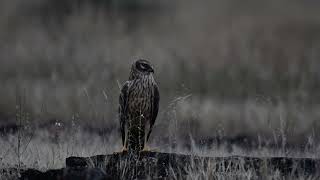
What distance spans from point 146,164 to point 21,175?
4.41 ft

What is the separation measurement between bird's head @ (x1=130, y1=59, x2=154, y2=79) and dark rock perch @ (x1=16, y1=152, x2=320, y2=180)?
1.20 meters

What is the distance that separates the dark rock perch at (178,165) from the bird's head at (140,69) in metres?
1.20

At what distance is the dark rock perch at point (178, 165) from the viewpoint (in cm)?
848

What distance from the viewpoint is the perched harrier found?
999 centimetres

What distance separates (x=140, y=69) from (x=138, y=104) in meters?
0.42

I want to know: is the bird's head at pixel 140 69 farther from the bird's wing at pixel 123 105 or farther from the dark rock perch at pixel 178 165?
the dark rock perch at pixel 178 165

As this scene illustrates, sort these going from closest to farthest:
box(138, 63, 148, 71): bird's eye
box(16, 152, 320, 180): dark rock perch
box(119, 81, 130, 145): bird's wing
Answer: box(16, 152, 320, 180): dark rock perch, box(138, 63, 148, 71): bird's eye, box(119, 81, 130, 145): bird's wing

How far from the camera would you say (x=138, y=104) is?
32.9 feet

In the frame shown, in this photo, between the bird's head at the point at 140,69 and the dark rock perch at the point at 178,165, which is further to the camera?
the bird's head at the point at 140,69

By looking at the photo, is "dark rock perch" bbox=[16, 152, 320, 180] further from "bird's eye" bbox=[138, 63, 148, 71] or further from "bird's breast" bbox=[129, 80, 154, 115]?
"bird's eye" bbox=[138, 63, 148, 71]

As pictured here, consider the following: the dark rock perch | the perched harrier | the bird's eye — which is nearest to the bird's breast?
the perched harrier

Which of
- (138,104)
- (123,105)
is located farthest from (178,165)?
(123,105)

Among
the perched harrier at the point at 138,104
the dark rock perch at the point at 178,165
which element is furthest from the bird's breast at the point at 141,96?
the dark rock perch at the point at 178,165

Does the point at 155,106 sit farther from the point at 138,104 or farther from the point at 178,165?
the point at 178,165
